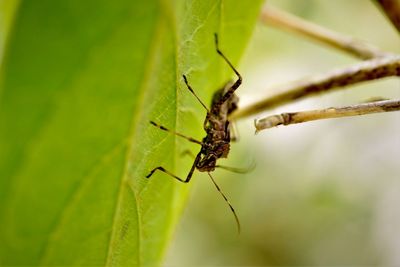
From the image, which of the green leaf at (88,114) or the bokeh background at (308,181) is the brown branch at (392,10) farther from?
the bokeh background at (308,181)

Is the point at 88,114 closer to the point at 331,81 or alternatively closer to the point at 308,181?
the point at 331,81

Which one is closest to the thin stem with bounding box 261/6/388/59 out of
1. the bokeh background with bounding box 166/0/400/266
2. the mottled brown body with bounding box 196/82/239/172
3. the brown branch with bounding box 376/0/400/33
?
the brown branch with bounding box 376/0/400/33

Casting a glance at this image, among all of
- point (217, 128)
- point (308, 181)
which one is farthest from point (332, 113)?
point (308, 181)

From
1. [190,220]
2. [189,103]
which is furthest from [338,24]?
[189,103]

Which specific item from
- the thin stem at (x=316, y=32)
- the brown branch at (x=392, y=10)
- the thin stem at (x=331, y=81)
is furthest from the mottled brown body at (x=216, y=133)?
the brown branch at (x=392, y=10)

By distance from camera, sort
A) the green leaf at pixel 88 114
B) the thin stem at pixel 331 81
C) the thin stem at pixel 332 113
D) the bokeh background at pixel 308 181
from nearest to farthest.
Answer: the green leaf at pixel 88 114 < the thin stem at pixel 332 113 < the thin stem at pixel 331 81 < the bokeh background at pixel 308 181

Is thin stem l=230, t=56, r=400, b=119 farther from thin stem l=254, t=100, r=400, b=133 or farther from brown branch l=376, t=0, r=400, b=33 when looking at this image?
thin stem l=254, t=100, r=400, b=133
